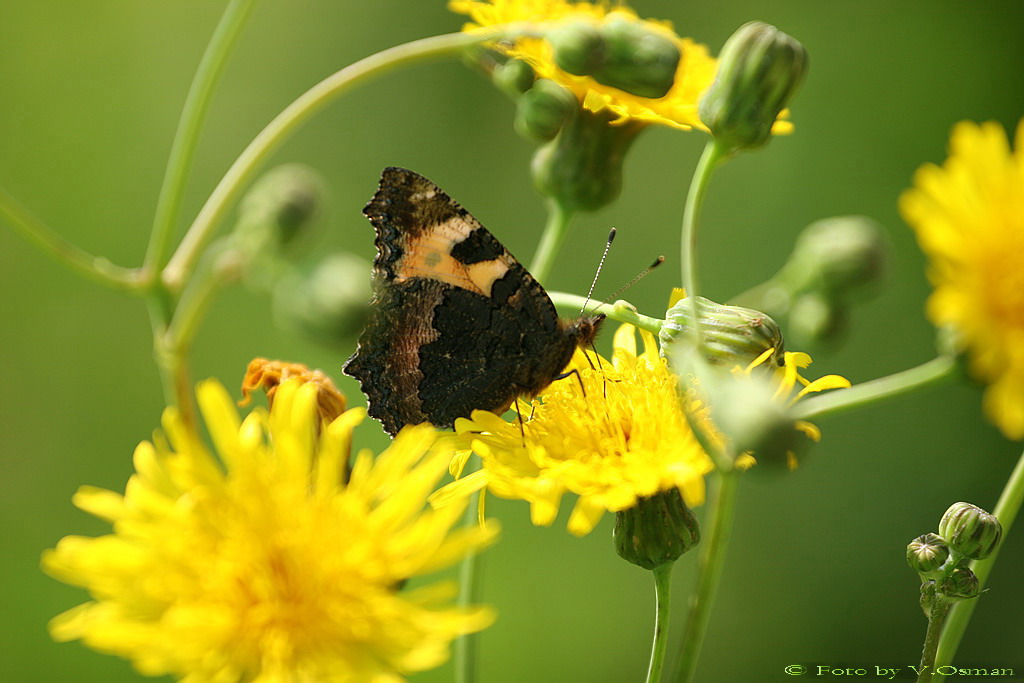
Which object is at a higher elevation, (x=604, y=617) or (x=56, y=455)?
(x=56, y=455)

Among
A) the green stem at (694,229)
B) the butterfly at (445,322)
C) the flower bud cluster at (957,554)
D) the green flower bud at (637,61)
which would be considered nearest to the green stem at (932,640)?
the flower bud cluster at (957,554)

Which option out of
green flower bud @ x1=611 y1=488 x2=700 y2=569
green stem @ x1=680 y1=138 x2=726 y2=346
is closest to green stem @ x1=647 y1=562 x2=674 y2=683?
green flower bud @ x1=611 y1=488 x2=700 y2=569

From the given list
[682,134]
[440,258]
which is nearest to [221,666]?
[440,258]

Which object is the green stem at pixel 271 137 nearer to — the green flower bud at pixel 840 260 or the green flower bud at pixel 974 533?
the green flower bud at pixel 840 260

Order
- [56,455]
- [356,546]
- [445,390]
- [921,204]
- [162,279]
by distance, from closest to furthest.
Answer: [921,204] → [356,546] → [162,279] → [445,390] → [56,455]

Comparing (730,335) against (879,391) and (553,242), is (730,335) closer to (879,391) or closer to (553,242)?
(879,391)

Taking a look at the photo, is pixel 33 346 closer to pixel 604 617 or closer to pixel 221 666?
pixel 604 617

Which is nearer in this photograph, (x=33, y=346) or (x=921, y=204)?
(x=921, y=204)
